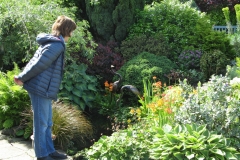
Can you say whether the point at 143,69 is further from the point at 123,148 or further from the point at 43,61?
the point at 43,61

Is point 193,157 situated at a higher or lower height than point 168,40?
lower

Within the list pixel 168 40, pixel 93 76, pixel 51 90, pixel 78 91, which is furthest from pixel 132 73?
pixel 51 90

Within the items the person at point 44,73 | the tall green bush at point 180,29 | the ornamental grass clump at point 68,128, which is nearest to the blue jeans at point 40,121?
the person at point 44,73

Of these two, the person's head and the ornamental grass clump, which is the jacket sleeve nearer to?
the person's head

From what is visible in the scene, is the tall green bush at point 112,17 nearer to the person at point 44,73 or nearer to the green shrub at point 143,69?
the green shrub at point 143,69

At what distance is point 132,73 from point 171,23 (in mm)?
2652

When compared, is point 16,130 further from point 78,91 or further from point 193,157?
point 193,157

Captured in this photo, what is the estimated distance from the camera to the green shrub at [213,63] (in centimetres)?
807

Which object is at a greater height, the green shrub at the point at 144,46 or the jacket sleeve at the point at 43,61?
the green shrub at the point at 144,46

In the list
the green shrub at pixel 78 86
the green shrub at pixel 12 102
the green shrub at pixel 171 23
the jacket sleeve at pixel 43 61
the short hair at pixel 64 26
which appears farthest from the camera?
the green shrub at pixel 171 23

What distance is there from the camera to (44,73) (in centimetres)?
438

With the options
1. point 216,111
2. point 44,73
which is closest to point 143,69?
point 216,111

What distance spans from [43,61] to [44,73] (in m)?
0.17

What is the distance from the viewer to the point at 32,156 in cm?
511
